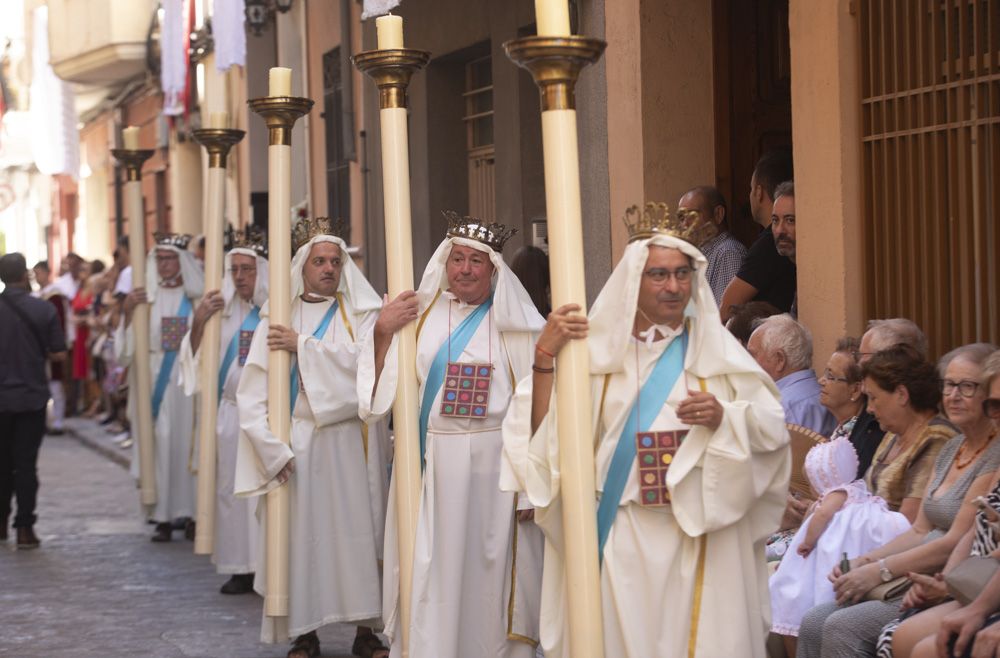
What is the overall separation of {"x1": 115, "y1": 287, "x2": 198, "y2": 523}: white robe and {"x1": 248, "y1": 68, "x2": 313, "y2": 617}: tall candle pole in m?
4.25

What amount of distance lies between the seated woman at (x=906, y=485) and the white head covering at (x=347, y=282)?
3.05 metres

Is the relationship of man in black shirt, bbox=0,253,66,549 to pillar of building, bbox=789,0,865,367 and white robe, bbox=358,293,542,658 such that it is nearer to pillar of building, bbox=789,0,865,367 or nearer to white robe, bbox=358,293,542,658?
white robe, bbox=358,293,542,658

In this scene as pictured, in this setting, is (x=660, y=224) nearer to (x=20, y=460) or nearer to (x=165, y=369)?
(x=165, y=369)

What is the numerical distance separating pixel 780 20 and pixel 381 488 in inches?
153

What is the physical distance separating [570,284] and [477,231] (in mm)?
2368

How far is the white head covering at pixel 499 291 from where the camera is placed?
7.28 m

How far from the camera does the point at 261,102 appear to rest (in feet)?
25.4

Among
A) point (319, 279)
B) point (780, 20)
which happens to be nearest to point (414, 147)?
point (780, 20)

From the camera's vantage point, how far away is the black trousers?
12.5m

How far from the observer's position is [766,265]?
8.52m

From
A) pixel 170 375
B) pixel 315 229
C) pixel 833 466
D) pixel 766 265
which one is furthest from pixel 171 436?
pixel 833 466

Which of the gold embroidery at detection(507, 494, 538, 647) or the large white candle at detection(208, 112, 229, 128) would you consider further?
the large white candle at detection(208, 112, 229, 128)

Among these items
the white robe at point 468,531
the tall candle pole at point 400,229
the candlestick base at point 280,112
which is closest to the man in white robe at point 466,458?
the white robe at point 468,531

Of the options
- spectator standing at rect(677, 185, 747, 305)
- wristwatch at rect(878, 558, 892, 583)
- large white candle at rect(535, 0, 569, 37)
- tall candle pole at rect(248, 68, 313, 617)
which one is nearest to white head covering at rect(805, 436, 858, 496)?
wristwatch at rect(878, 558, 892, 583)
